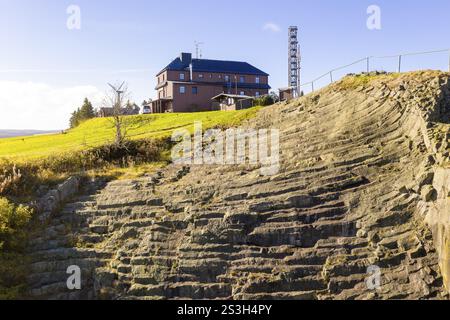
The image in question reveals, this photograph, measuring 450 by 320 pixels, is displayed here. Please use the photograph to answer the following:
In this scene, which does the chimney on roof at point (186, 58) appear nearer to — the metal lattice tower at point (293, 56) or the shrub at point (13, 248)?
the metal lattice tower at point (293, 56)

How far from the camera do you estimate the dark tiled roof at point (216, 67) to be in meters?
70.5

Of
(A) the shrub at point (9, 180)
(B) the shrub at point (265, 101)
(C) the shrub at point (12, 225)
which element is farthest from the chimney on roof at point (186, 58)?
(C) the shrub at point (12, 225)

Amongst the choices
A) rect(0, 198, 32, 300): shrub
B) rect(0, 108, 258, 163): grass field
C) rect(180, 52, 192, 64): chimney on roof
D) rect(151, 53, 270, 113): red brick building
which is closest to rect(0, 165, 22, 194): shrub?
rect(0, 108, 258, 163): grass field

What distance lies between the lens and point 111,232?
24734 mm

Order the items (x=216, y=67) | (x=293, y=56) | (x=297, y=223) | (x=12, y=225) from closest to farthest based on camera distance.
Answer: (x=297, y=223)
(x=12, y=225)
(x=216, y=67)
(x=293, y=56)

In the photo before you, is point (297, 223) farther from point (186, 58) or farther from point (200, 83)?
point (186, 58)

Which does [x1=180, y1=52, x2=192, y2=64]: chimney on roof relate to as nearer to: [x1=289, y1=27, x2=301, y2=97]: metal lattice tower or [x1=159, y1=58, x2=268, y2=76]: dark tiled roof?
[x1=159, y1=58, x2=268, y2=76]: dark tiled roof

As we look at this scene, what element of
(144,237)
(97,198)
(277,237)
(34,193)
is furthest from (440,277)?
(34,193)

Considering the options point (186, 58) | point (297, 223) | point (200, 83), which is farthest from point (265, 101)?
point (297, 223)

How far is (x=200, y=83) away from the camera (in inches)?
2707

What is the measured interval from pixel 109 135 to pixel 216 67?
99.1ft

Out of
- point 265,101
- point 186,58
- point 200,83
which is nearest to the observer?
point 265,101

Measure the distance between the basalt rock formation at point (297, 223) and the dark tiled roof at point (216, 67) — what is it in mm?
44411

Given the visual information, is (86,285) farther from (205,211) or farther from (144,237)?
(205,211)
